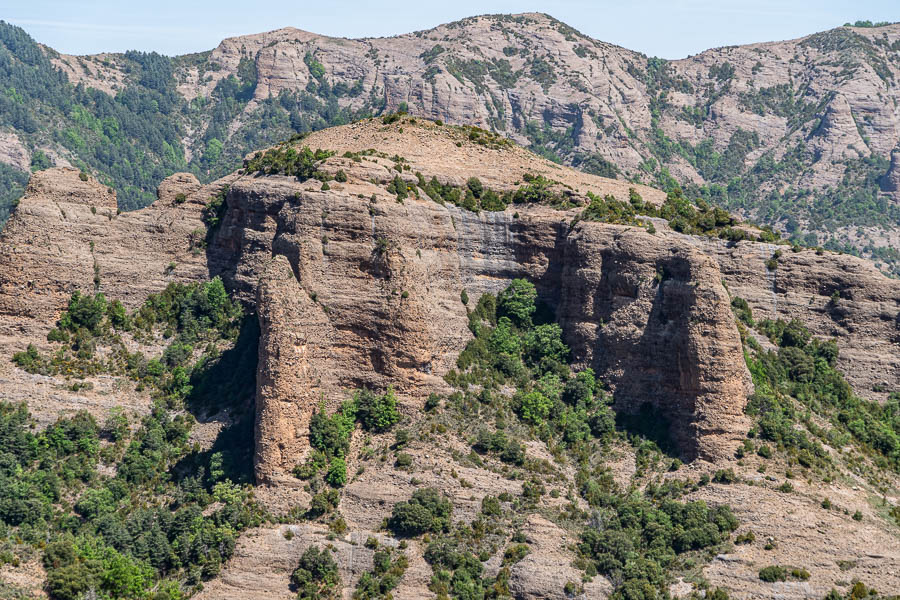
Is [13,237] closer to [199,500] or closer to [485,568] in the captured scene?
[199,500]

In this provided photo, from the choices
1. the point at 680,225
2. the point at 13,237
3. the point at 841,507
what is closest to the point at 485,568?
the point at 841,507

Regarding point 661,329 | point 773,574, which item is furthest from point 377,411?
point 773,574

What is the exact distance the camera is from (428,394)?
8931 cm

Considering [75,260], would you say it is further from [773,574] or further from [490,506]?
[773,574]

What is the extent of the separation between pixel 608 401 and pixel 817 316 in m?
19.8

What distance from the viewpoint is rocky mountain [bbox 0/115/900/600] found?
81062 mm

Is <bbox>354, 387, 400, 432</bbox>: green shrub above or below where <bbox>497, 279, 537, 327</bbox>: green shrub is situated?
below

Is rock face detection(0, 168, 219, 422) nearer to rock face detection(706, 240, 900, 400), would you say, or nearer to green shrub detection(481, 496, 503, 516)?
green shrub detection(481, 496, 503, 516)

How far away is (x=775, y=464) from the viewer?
86500 millimetres

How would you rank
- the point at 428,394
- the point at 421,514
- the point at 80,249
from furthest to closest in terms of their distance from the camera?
the point at 80,249 < the point at 428,394 < the point at 421,514

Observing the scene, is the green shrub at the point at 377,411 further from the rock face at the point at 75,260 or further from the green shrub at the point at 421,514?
the rock face at the point at 75,260

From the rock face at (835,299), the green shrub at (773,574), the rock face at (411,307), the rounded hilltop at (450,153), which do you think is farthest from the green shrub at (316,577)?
the rock face at (835,299)

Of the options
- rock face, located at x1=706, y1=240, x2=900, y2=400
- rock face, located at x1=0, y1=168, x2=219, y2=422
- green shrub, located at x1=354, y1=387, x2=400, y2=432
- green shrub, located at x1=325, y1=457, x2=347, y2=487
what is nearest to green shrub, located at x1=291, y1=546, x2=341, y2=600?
green shrub, located at x1=325, y1=457, x2=347, y2=487

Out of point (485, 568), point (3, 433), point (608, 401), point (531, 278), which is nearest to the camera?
point (485, 568)
